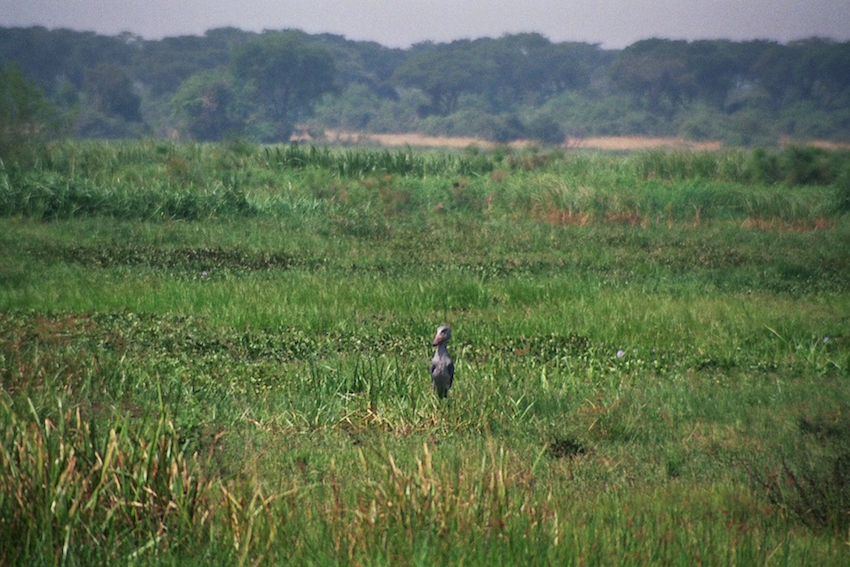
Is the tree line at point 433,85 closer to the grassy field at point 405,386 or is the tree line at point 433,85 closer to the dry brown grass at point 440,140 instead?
the dry brown grass at point 440,140

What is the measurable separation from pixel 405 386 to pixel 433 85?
67.6 m

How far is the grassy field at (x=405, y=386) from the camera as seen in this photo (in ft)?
13.5

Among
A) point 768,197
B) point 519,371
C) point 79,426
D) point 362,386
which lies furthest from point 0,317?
point 768,197

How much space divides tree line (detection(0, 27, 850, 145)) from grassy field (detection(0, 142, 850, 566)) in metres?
31.9

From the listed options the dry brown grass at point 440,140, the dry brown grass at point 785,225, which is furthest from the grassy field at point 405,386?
the dry brown grass at point 440,140

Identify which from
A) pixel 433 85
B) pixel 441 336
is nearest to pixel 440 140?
pixel 433 85

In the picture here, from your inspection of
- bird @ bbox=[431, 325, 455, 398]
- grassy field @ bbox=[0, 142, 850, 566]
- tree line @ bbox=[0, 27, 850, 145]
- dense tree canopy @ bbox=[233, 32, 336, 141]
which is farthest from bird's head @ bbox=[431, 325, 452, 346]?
dense tree canopy @ bbox=[233, 32, 336, 141]

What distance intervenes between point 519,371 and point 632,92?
6049 cm

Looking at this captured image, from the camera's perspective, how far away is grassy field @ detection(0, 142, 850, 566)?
4113 mm

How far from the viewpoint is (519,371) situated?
7.88 m

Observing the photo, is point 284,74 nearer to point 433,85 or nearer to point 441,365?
point 433,85

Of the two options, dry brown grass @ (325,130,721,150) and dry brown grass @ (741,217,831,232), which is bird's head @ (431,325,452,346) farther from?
dry brown grass @ (325,130,721,150)

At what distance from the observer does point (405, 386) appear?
6.86 meters

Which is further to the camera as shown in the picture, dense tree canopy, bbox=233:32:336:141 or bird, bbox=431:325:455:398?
dense tree canopy, bbox=233:32:336:141
